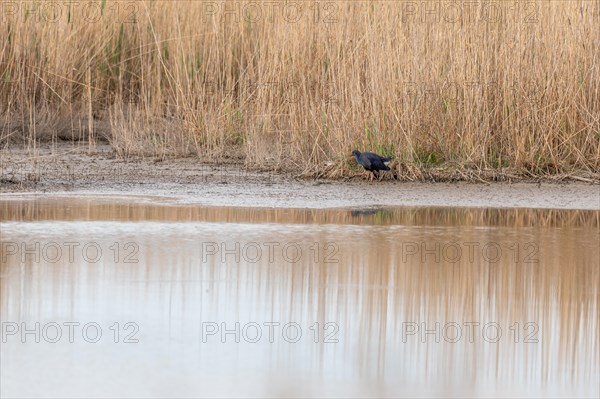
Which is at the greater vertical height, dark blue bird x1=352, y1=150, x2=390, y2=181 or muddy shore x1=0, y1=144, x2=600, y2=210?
dark blue bird x1=352, y1=150, x2=390, y2=181

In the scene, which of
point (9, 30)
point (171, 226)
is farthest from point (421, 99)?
point (9, 30)

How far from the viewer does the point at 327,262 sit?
5543 mm

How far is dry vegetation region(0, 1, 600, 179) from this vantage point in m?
8.32

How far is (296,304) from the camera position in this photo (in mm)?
4730

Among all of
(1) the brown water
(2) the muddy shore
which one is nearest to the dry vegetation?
(2) the muddy shore

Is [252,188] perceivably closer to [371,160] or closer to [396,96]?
[371,160]

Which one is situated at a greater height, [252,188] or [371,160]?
[371,160]

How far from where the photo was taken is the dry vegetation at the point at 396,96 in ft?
27.3

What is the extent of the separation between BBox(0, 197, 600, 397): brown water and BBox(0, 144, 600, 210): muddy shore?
1.82ft

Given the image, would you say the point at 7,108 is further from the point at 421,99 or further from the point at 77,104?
the point at 421,99

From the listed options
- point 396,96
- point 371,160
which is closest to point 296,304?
point 371,160

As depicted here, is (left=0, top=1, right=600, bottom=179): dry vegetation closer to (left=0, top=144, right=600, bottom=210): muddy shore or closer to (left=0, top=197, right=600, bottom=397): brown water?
(left=0, top=144, right=600, bottom=210): muddy shore

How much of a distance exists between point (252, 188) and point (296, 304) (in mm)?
3370

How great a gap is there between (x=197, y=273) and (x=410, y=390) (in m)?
1.81
